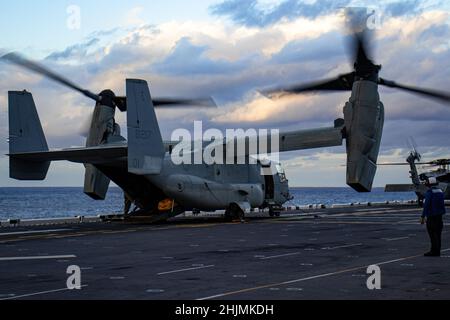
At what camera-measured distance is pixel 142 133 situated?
96.3ft

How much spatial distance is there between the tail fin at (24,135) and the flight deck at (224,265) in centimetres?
384

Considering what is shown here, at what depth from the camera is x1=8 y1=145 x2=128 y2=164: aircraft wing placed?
30.4 m

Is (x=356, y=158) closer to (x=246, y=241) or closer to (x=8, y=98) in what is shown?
(x=246, y=241)

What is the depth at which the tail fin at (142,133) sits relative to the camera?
28688 mm

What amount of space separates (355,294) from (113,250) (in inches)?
459

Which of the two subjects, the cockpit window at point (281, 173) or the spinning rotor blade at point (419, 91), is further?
the cockpit window at point (281, 173)

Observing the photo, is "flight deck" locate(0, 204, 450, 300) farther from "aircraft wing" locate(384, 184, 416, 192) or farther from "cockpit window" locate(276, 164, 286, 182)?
"aircraft wing" locate(384, 184, 416, 192)

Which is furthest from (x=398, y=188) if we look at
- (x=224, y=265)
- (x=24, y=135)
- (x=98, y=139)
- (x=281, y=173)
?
(x=224, y=265)

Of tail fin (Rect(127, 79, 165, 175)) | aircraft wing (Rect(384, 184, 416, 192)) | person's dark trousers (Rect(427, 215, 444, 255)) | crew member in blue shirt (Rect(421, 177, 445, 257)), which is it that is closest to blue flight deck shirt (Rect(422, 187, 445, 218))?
crew member in blue shirt (Rect(421, 177, 445, 257))

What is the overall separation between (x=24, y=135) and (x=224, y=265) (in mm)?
17781

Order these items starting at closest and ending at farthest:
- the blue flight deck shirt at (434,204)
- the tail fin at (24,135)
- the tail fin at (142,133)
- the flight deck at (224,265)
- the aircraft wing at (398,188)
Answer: the flight deck at (224,265) → the blue flight deck shirt at (434,204) → the tail fin at (142,133) → the tail fin at (24,135) → the aircraft wing at (398,188)

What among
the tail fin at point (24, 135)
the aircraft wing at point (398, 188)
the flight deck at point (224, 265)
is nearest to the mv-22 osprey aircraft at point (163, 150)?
the tail fin at point (24, 135)

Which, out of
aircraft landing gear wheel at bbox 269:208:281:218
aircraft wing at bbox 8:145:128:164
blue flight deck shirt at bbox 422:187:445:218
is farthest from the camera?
aircraft landing gear wheel at bbox 269:208:281:218

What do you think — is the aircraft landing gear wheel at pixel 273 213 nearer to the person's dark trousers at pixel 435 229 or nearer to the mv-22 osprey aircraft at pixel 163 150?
the mv-22 osprey aircraft at pixel 163 150
